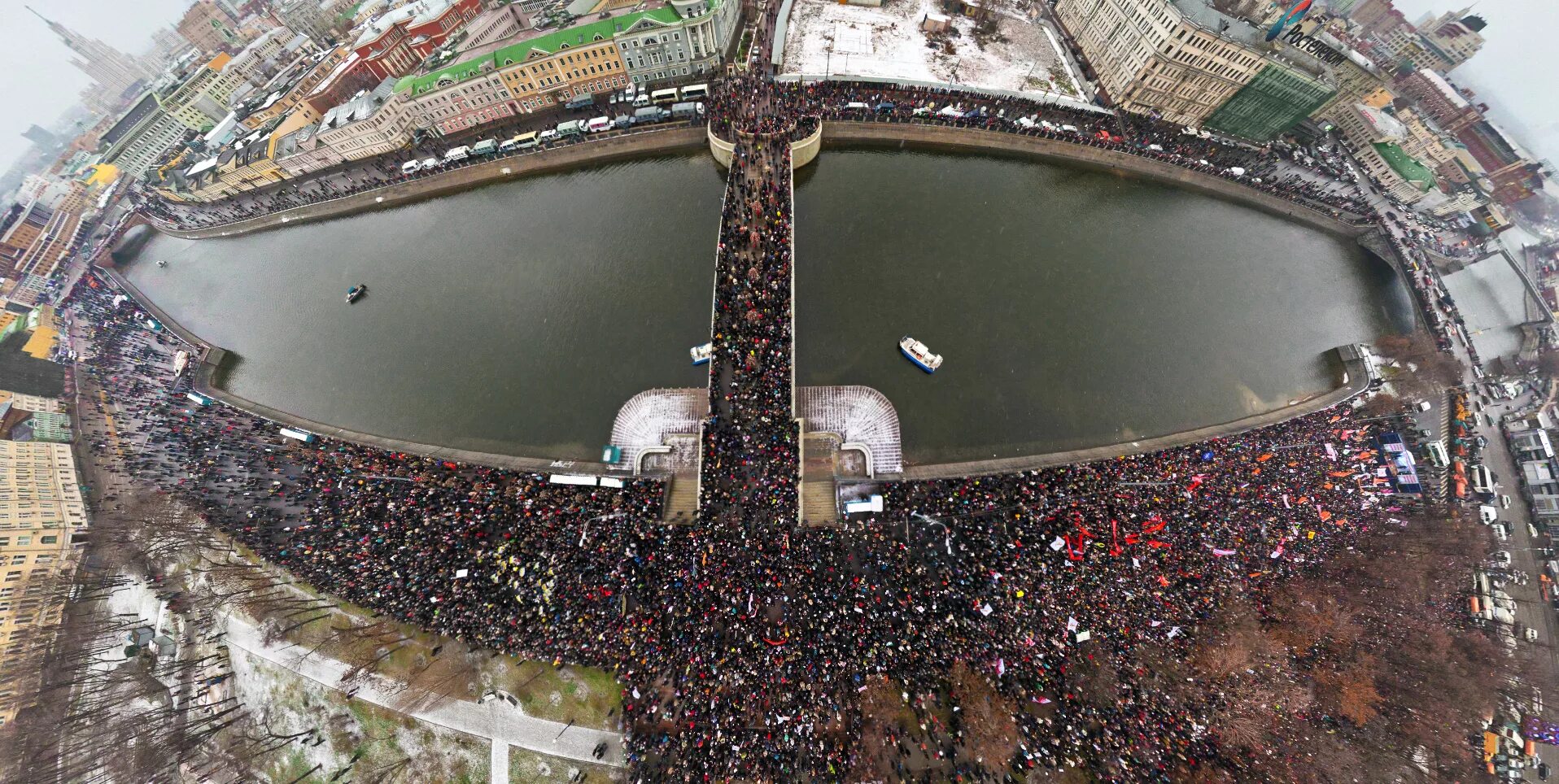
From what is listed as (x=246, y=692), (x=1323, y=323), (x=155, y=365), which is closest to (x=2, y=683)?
(x=246, y=692)

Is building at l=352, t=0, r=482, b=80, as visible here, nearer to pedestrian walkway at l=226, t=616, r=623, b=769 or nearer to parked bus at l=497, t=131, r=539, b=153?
parked bus at l=497, t=131, r=539, b=153

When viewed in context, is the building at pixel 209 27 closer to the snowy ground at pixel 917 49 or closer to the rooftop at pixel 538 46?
the rooftop at pixel 538 46

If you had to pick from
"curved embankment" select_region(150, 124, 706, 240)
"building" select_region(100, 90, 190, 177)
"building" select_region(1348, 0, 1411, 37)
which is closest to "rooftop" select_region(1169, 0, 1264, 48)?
"curved embankment" select_region(150, 124, 706, 240)

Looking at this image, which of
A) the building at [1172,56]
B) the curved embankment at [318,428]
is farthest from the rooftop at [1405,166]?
the curved embankment at [318,428]

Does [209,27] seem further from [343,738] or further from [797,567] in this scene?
[797,567]

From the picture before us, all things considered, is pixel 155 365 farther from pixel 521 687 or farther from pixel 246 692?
pixel 521 687

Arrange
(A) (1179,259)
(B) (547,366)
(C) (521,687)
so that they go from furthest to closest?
(A) (1179,259)
(B) (547,366)
(C) (521,687)
